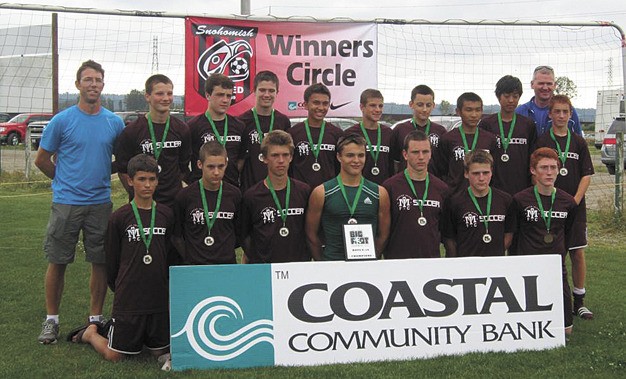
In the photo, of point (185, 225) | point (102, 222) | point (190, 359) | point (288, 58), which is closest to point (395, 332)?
point (190, 359)

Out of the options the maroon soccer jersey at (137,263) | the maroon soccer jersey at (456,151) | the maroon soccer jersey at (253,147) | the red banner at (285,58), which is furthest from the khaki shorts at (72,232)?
the maroon soccer jersey at (456,151)

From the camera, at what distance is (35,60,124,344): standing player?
557 cm

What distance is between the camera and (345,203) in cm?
525

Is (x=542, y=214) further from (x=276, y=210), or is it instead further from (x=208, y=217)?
(x=208, y=217)

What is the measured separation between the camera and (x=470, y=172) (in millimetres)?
5512

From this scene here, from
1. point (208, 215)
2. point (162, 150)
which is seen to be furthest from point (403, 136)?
point (162, 150)

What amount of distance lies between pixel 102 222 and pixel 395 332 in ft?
8.93

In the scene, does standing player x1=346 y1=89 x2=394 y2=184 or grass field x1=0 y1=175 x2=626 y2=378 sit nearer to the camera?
grass field x1=0 y1=175 x2=626 y2=378

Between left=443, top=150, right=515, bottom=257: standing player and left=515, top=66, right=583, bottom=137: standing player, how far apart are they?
1.24 meters

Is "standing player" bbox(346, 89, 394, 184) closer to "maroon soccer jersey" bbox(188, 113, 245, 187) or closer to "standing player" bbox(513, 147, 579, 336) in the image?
"maroon soccer jersey" bbox(188, 113, 245, 187)

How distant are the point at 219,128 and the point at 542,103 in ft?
10.7

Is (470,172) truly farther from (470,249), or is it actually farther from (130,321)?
(130,321)

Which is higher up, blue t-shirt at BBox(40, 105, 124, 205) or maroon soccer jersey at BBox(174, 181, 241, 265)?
blue t-shirt at BBox(40, 105, 124, 205)

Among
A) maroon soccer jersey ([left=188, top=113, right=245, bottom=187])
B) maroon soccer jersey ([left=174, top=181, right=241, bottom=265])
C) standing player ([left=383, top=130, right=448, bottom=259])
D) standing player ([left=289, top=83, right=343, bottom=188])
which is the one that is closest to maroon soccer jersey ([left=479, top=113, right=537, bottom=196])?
standing player ([left=383, top=130, right=448, bottom=259])
